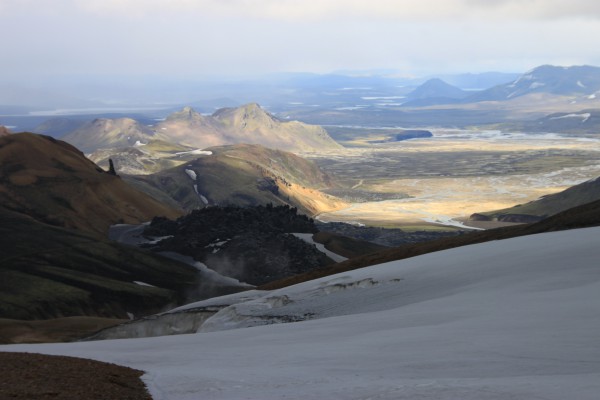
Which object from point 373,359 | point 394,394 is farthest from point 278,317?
point 394,394

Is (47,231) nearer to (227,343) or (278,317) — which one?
(278,317)

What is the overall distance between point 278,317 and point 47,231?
123453 mm

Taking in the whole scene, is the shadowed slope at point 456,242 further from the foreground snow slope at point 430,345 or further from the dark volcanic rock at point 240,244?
the dark volcanic rock at point 240,244

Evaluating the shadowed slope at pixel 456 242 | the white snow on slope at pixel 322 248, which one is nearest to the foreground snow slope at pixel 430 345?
the shadowed slope at pixel 456 242

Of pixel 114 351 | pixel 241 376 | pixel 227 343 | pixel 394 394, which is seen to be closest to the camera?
pixel 394 394

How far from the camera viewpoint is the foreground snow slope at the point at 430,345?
21.5 m

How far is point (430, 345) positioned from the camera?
90.8ft

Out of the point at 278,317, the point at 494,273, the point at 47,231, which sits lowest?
the point at 47,231

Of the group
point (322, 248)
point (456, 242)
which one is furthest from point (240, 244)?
point (456, 242)

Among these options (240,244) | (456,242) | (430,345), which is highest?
(430,345)

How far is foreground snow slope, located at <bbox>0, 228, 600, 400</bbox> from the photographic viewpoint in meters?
21.5

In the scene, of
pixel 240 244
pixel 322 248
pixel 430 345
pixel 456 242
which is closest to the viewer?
pixel 430 345

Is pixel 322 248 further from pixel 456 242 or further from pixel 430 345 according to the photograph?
pixel 430 345

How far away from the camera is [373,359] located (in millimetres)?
26672
